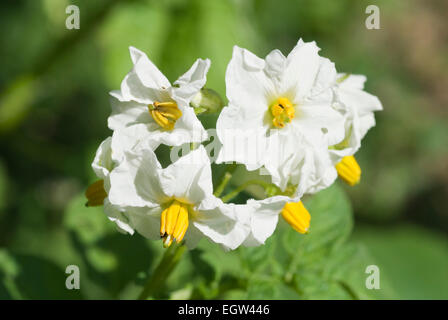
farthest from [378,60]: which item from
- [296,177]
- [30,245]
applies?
[296,177]

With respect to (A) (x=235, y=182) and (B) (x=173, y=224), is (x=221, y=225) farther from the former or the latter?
(A) (x=235, y=182)

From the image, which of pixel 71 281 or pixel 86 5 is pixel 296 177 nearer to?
pixel 71 281

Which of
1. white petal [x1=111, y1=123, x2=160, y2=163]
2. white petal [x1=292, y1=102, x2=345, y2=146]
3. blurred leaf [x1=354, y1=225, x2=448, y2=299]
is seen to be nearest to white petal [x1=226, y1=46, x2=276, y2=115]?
white petal [x1=292, y1=102, x2=345, y2=146]

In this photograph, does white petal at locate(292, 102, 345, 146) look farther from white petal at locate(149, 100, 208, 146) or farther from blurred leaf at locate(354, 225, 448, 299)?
blurred leaf at locate(354, 225, 448, 299)

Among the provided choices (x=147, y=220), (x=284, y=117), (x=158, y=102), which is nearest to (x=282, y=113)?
(x=284, y=117)

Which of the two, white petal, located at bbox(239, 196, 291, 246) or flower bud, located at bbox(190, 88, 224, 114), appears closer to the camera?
white petal, located at bbox(239, 196, 291, 246)

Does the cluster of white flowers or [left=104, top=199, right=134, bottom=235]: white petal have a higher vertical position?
the cluster of white flowers
